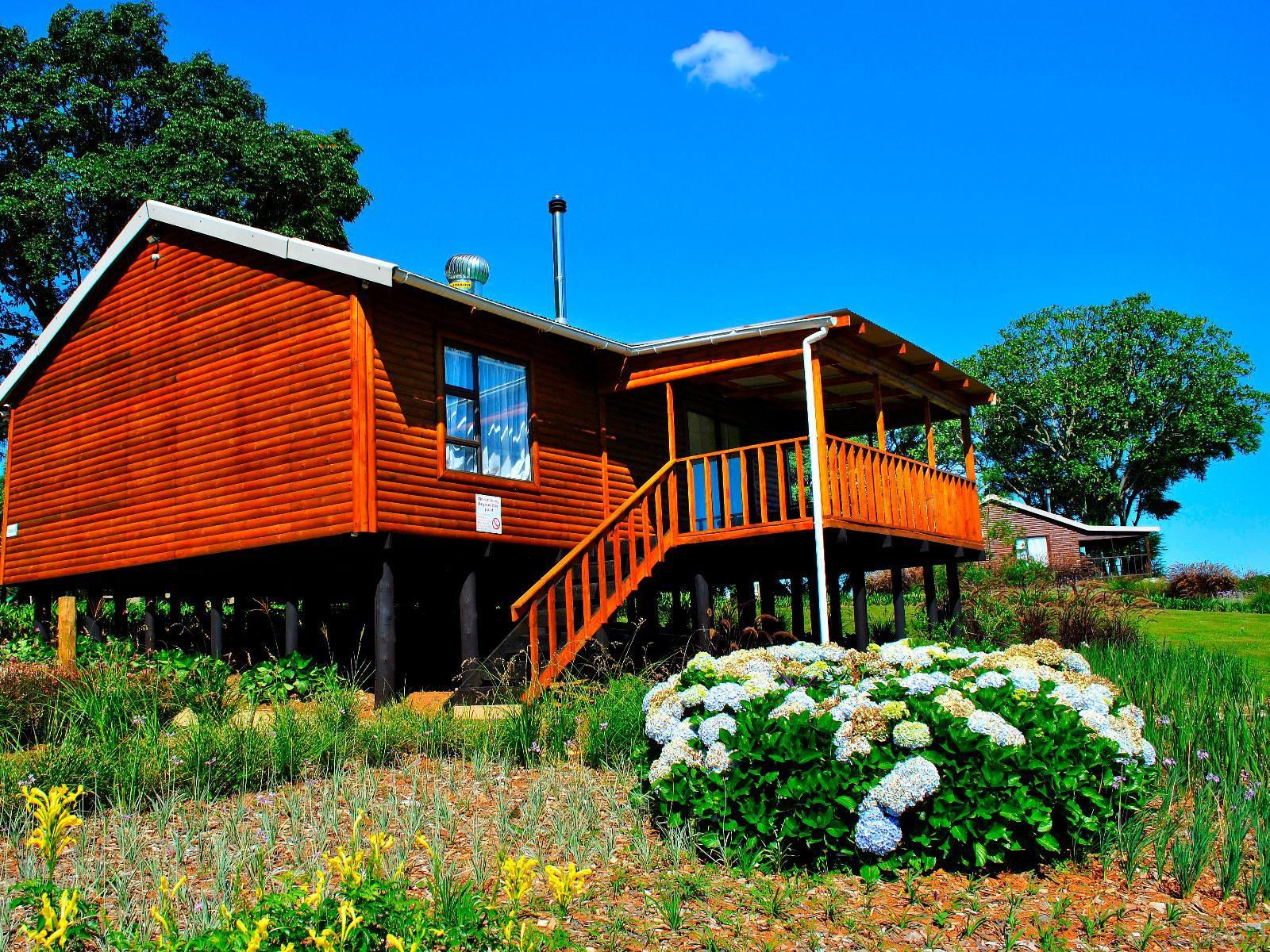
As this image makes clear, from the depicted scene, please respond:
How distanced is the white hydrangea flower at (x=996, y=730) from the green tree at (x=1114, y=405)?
47824 mm

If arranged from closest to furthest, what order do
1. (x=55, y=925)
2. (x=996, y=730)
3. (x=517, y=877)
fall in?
(x=55, y=925), (x=517, y=877), (x=996, y=730)

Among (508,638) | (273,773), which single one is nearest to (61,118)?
(508,638)

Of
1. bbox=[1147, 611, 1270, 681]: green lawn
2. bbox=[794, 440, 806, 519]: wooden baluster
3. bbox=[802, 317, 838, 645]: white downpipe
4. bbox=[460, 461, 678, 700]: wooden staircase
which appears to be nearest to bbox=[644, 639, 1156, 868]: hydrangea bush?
bbox=[460, 461, 678, 700]: wooden staircase

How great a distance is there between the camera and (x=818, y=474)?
41.7 ft

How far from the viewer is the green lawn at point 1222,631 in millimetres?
16797

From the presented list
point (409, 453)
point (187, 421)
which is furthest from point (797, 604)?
point (187, 421)

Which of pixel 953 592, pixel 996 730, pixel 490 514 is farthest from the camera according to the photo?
pixel 953 592

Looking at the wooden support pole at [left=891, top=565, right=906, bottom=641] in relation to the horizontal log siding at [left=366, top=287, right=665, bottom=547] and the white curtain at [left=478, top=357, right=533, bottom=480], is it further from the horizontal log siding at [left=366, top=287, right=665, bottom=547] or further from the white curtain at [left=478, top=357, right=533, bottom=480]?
the white curtain at [left=478, top=357, right=533, bottom=480]

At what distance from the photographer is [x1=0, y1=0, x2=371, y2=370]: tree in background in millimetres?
26891

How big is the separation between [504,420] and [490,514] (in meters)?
1.29

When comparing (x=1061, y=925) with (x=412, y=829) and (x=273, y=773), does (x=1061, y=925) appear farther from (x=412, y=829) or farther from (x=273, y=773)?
(x=273, y=773)

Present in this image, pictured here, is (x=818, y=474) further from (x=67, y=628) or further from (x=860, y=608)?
(x=67, y=628)

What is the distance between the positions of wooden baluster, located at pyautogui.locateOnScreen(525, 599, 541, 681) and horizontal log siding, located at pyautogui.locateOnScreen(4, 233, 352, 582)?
2310 millimetres

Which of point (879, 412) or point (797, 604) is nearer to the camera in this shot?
point (879, 412)
